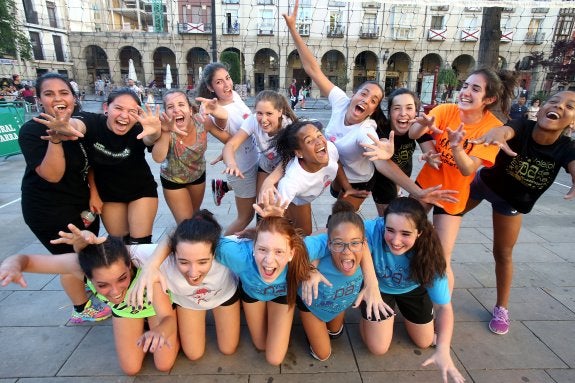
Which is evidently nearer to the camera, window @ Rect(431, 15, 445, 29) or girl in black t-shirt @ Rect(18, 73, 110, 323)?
girl in black t-shirt @ Rect(18, 73, 110, 323)

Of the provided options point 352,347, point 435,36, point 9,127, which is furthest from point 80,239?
point 435,36

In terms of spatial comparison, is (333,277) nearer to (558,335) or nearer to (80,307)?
(558,335)

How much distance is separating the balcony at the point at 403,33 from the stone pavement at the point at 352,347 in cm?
2472

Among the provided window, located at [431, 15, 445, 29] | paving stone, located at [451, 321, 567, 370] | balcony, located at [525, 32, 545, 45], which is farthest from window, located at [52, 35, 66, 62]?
balcony, located at [525, 32, 545, 45]

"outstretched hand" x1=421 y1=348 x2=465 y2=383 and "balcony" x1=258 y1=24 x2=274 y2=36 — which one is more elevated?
"balcony" x1=258 y1=24 x2=274 y2=36

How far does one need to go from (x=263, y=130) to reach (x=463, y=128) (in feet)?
4.71

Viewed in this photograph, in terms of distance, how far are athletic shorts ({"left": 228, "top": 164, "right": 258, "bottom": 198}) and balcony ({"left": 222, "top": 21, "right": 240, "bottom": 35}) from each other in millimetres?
22022

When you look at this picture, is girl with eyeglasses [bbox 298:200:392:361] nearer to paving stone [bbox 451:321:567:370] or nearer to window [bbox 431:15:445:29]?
paving stone [bbox 451:321:567:370]

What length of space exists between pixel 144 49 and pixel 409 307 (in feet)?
95.8

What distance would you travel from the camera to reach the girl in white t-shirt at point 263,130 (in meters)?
2.56

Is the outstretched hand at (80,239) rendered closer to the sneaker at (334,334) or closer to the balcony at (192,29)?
the sneaker at (334,334)

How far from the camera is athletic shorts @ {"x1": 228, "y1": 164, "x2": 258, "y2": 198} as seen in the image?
305cm

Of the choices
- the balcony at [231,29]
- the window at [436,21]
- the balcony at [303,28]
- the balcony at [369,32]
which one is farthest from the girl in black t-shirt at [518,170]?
the window at [436,21]

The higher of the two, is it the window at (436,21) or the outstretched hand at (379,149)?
the window at (436,21)
